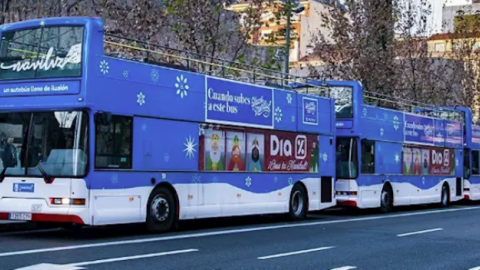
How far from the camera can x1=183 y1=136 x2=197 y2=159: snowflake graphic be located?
57.1 ft

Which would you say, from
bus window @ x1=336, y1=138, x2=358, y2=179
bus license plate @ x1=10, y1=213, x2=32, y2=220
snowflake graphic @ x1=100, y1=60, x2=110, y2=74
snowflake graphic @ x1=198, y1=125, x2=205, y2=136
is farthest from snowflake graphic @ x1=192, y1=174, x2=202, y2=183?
bus window @ x1=336, y1=138, x2=358, y2=179

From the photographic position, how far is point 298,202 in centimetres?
2195

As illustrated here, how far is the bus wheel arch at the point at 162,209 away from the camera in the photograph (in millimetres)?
16266

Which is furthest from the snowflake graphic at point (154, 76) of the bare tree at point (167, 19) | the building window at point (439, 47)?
the building window at point (439, 47)

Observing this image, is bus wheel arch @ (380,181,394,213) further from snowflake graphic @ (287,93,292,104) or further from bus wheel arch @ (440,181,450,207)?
snowflake graphic @ (287,93,292,104)

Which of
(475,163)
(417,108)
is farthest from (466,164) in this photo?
(417,108)

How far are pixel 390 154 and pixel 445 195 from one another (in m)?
6.05

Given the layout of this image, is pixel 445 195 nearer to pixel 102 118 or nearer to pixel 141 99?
pixel 141 99

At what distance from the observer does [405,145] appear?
2911 cm

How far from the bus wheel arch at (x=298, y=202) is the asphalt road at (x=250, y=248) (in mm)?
1207

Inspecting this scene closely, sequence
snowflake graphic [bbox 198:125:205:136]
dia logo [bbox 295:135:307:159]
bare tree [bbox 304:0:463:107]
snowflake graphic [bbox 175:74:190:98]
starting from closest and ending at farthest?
snowflake graphic [bbox 175:74:190:98]
snowflake graphic [bbox 198:125:205:136]
dia logo [bbox 295:135:307:159]
bare tree [bbox 304:0:463:107]

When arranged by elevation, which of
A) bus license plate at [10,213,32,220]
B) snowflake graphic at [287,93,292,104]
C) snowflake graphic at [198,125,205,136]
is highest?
snowflake graphic at [287,93,292,104]

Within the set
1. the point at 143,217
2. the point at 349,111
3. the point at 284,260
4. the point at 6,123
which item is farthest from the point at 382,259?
the point at 349,111

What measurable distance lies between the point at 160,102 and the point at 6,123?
3064mm
